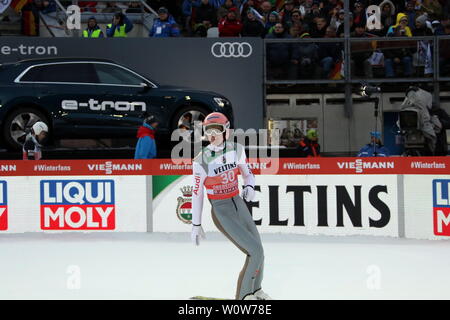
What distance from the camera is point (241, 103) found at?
1582 cm

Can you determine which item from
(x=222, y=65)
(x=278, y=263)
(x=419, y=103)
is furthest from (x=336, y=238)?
(x=222, y=65)

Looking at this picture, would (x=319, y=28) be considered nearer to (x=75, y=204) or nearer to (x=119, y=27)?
(x=119, y=27)

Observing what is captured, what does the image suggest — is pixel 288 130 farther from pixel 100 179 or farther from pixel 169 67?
pixel 100 179

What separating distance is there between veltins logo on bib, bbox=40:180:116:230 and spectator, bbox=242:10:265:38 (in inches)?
207

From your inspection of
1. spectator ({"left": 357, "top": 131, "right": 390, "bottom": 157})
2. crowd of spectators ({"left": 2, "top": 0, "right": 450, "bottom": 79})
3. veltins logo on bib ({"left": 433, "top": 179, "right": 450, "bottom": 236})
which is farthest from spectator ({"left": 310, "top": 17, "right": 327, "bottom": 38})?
veltins logo on bib ({"left": 433, "top": 179, "right": 450, "bottom": 236})

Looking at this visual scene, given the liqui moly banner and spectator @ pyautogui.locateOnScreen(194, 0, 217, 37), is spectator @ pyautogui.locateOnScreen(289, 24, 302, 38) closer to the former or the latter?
spectator @ pyautogui.locateOnScreen(194, 0, 217, 37)

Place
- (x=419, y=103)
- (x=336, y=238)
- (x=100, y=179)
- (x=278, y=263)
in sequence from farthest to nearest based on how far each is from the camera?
(x=419, y=103) < (x=100, y=179) < (x=336, y=238) < (x=278, y=263)

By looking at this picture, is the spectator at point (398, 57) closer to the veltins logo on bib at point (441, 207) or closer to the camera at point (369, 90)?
the camera at point (369, 90)

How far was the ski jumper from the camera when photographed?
6.70 metres

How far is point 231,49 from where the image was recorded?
15727mm

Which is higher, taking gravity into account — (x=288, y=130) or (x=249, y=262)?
(x=288, y=130)

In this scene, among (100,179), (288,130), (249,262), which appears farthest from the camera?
(288,130)

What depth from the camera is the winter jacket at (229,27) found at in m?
15.6
